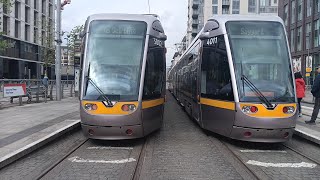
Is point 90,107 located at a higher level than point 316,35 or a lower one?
lower

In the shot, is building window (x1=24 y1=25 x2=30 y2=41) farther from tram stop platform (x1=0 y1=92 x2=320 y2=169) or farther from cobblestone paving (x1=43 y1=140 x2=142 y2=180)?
cobblestone paving (x1=43 y1=140 x2=142 y2=180)

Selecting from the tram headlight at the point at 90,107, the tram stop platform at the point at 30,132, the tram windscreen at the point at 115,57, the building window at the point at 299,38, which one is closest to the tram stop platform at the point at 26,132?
the tram stop platform at the point at 30,132

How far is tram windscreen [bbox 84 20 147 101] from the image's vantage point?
8.39 metres

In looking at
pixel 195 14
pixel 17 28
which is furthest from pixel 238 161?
pixel 195 14

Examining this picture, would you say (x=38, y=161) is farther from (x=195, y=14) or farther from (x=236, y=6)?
(x=195, y=14)

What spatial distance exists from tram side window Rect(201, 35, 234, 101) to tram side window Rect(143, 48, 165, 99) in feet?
3.72

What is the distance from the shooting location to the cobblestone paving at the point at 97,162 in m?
6.17

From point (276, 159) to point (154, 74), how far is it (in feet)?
11.5

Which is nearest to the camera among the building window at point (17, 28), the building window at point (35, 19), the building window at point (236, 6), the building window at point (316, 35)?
the building window at point (316, 35)

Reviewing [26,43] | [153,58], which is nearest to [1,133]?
[153,58]

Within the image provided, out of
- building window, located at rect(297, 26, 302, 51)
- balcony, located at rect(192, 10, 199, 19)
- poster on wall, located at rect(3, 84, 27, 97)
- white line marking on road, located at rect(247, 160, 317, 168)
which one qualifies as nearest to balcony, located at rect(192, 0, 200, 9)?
balcony, located at rect(192, 10, 199, 19)

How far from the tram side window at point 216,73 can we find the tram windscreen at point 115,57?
182 centimetres

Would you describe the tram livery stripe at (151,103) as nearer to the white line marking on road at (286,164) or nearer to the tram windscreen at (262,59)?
the tram windscreen at (262,59)

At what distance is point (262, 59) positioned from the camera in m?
8.46
